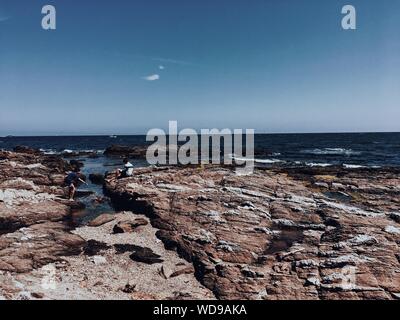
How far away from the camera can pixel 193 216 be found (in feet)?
52.2

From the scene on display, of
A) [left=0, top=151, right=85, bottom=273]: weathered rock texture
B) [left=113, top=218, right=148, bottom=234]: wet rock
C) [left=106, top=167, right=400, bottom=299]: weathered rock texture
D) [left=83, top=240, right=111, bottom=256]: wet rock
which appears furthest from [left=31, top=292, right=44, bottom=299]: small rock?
[left=113, top=218, right=148, bottom=234]: wet rock

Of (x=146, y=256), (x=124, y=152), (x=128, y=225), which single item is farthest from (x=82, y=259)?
(x=124, y=152)

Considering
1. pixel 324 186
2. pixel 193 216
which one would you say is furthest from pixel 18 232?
pixel 324 186

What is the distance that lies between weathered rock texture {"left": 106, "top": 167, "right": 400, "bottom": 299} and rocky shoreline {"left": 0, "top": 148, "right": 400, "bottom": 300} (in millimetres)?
45

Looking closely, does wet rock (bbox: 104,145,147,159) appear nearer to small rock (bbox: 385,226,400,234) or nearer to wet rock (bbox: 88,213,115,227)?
wet rock (bbox: 88,213,115,227)

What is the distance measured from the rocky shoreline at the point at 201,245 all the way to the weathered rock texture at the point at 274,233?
45 mm

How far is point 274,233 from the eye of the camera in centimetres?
1425

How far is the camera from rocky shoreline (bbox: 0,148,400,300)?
32.7 feet

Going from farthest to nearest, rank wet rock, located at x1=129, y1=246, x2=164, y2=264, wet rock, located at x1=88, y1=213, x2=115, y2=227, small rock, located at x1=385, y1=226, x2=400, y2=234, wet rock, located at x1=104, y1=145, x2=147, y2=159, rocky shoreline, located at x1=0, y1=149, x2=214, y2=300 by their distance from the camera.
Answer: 1. wet rock, located at x1=104, y1=145, x2=147, y2=159
2. wet rock, located at x1=88, y1=213, x2=115, y2=227
3. small rock, located at x1=385, y1=226, x2=400, y2=234
4. wet rock, located at x1=129, y1=246, x2=164, y2=264
5. rocky shoreline, located at x1=0, y1=149, x2=214, y2=300

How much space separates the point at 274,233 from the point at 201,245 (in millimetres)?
3662

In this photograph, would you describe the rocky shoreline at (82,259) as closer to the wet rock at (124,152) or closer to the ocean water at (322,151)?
the ocean water at (322,151)

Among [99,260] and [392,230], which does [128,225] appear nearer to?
[99,260]

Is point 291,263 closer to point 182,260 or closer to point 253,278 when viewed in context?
point 253,278

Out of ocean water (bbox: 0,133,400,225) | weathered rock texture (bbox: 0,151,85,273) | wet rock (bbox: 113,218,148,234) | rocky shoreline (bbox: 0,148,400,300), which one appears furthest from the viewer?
ocean water (bbox: 0,133,400,225)
